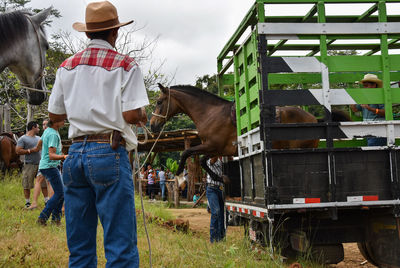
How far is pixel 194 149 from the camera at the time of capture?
7516 millimetres

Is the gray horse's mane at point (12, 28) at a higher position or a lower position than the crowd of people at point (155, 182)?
higher

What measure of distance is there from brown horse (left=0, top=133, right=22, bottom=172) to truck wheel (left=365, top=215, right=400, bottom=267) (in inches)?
416

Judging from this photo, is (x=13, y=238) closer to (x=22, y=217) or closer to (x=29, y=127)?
(x=22, y=217)

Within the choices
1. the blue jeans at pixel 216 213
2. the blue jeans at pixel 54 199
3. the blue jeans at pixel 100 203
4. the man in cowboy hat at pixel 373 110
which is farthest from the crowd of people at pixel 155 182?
the blue jeans at pixel 100 203

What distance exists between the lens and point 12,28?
4594 millimetres

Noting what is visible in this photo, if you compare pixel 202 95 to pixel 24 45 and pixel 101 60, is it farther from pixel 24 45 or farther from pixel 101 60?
pixel 101 60

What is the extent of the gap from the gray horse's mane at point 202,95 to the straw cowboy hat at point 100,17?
469cm

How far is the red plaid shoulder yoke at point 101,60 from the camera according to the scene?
2729 mm

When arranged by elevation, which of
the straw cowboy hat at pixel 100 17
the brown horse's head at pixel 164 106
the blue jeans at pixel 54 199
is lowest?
the blue jeans at pixel 54 199

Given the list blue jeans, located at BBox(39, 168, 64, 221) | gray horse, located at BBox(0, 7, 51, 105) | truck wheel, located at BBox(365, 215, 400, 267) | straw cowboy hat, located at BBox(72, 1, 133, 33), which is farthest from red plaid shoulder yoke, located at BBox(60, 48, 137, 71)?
blue jeans, located at BBox(39, 168, 64, 221)

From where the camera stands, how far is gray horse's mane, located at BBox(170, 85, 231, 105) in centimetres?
759

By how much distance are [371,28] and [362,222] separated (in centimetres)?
224

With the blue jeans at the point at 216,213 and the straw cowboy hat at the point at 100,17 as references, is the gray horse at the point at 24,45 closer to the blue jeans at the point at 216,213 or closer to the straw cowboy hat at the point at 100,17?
the straw cowboy hat at the point at 100,17

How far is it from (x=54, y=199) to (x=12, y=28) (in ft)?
10.6
